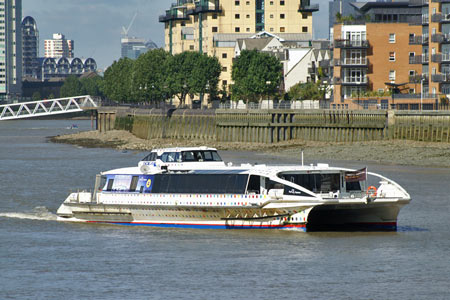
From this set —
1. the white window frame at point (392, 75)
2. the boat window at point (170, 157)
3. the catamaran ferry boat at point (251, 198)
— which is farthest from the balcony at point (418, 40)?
the catamaran ferry boat at point (251, 198)

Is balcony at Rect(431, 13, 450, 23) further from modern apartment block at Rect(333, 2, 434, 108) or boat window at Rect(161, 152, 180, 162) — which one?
boat window at Rect(161, 152, 180, 162)

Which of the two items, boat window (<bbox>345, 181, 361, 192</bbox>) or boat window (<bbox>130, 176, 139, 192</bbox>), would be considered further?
boat window (<bbox>130, 176, 139, 192</bbox>)

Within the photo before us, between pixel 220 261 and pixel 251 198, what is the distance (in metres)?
5.54

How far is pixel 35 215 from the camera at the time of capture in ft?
166

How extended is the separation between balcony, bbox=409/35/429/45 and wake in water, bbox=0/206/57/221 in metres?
73.6

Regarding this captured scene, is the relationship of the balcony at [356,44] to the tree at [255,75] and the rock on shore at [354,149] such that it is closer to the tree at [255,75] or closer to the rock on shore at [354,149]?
the tree at [255,75]

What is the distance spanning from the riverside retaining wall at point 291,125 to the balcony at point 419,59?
1631 cm

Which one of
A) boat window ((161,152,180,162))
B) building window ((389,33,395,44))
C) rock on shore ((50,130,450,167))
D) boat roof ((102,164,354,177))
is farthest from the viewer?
building window ((389,33,395,44))

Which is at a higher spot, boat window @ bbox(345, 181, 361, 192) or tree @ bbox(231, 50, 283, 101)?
tree @ bbox(231, 50, 283, 101)

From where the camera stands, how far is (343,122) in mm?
106000

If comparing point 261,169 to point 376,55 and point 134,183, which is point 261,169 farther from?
point 376,55

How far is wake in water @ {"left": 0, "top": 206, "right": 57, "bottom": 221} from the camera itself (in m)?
49.5

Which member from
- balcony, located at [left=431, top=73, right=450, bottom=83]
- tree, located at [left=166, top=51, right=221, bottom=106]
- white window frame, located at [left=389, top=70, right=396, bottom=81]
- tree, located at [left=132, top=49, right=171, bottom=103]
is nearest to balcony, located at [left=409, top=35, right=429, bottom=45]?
white window frame, located at [left=389, top=70, right=396, bottom=81]

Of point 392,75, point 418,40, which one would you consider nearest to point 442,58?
point 418,40
